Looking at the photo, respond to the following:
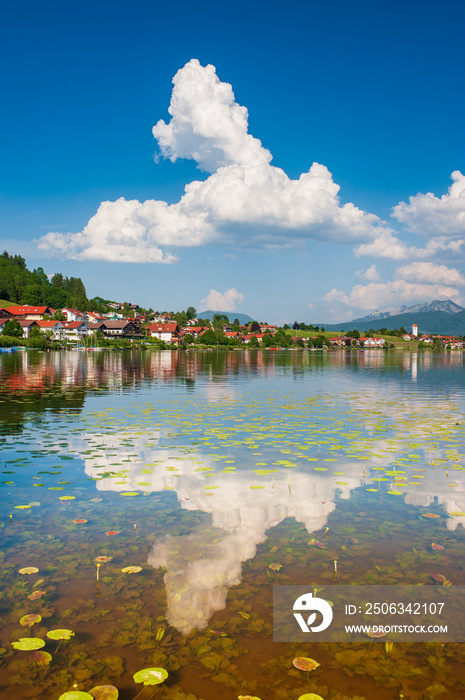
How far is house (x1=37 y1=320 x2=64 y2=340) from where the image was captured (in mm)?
180750

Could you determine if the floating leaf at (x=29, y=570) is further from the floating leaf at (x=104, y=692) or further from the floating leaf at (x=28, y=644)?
the floating leaf at (x=104, y=692)

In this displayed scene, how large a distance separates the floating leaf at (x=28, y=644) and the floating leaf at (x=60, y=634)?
0.41 ft

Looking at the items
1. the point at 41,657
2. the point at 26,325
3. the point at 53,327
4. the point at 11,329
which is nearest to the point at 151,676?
the point at 41,657

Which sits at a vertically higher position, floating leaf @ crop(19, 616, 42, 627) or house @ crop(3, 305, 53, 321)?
house @ crop(3, 305, 53, 321)

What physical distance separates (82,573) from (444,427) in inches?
691

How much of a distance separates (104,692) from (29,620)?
179 cm

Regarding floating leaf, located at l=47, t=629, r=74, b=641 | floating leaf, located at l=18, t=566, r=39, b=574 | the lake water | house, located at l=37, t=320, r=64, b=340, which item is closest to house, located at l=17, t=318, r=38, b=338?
house, located at l=37, t=320, r=64, b=340

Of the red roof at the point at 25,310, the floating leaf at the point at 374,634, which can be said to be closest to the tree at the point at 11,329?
the red roof at the point at 25,310

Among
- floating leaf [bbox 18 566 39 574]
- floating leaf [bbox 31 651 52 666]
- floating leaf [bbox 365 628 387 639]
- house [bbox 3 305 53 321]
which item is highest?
house [bbox 3 305 53 321]

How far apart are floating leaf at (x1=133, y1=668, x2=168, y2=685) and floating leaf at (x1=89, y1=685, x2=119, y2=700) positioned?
0.88ft

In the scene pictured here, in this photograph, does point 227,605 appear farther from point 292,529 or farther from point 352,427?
point 352,427

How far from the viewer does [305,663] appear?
5.13 meters

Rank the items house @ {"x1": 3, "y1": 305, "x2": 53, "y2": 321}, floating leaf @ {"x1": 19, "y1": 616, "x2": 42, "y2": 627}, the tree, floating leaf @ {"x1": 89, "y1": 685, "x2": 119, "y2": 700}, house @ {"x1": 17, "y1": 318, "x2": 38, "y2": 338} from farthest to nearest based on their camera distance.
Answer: house @ {"x1": 3, "y1": 305, "x2": 53, "y2": 321}
house @ {"x1": 17, "y1": 318, "x2": 38, "y2": 338}
the tree
floating leaf @ {"x1": 19, "y1": 616, "x2": 42, "y2": 627}
floating leaf @ {"x1": 89, "y1": 685, "x2": 119, "y2": 700}

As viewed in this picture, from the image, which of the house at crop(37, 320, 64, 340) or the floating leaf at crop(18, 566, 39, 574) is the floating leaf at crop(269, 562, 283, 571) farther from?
the house at crop(37, 320, 64, 340)
